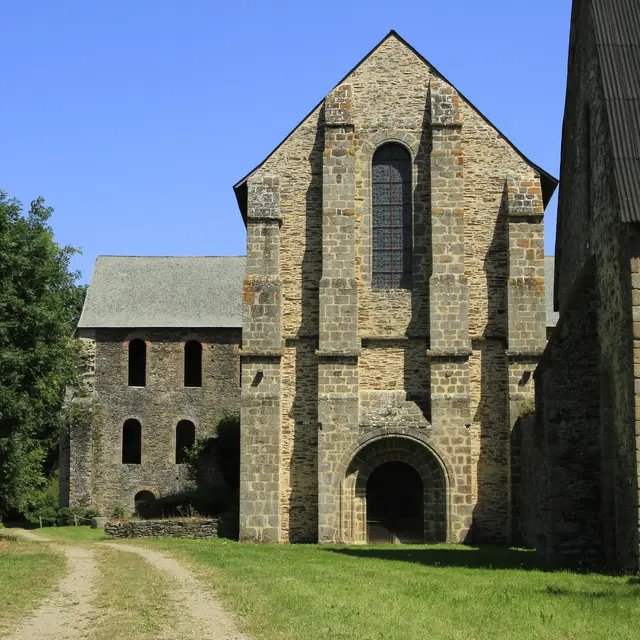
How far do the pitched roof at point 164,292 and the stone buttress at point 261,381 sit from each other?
48.6 ft

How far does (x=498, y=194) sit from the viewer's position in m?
27.9

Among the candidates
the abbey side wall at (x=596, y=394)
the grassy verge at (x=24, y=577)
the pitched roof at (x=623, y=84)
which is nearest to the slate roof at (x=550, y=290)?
the abbey side wall at (x=596, y=394)

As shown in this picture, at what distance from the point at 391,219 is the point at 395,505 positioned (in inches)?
297

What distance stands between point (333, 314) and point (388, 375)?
2128 mm

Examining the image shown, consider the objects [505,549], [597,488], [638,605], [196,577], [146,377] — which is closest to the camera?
[638,605]

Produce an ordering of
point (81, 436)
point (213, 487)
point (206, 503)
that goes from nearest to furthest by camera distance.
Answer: point (206, 503) → point (213, 487) → point (81, 436)

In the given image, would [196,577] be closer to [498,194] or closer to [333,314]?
[333,314]

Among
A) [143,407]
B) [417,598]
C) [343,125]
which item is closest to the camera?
[417,598]

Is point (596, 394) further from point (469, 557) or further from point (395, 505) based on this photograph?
point (395, 505)

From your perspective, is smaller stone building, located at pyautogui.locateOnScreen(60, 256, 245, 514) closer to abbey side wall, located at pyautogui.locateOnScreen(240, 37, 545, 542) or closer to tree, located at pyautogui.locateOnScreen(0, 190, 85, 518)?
tree, located at pyautogui.locateOnScreen(0, 190, 85, 518)

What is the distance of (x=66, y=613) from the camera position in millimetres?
13359

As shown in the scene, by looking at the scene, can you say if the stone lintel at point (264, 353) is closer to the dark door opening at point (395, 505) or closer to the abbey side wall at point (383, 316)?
the abbey side wall at point (383, 316)

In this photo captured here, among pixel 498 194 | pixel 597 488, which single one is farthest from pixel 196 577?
Answer: pixel 498 194

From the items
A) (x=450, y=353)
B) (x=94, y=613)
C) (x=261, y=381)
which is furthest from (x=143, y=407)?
(x=94, y=613)
